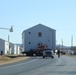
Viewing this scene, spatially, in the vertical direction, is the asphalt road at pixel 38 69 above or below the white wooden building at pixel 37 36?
below

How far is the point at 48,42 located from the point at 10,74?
241 feet

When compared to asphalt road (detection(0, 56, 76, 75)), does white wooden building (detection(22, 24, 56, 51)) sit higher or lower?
higher

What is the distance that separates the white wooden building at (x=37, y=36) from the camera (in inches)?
3846

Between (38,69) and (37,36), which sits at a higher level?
(37,36)

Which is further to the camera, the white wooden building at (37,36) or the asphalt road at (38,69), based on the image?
the white wooden building at (37,36)

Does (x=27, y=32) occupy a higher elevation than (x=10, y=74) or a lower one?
higher

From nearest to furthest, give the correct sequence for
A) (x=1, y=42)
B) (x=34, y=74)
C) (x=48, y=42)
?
(x=34, y=74) → (x=48, y=42) → (x=1, y=42)

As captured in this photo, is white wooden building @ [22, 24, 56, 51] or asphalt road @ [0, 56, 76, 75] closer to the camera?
asphalt road @ [0, 56, 76, 75]

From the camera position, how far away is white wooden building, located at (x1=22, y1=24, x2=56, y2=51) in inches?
3846

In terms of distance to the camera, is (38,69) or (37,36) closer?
(38,69)

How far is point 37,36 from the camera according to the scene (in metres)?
98.4

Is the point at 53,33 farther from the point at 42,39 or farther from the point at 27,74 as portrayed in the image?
the point at 27,74

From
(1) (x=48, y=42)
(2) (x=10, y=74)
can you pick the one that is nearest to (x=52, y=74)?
(2) (x=10, y=74)

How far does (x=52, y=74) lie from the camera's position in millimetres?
23500
